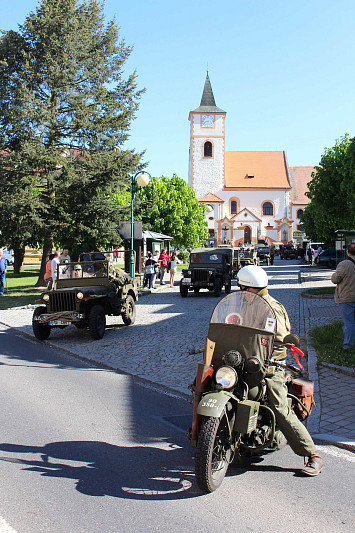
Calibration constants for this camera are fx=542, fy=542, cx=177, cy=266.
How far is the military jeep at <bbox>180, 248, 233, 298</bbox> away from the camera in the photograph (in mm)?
21125

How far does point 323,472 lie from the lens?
449 centimetres

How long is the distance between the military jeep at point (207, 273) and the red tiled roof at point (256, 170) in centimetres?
7544

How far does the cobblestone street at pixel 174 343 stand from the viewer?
6452mm

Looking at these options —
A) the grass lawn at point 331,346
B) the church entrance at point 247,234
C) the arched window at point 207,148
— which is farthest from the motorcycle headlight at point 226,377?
the church entrance at point 247,234

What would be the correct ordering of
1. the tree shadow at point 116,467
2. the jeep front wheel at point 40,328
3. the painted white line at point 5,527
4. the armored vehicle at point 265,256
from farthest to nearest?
the armored vehicle at point 265,256 < the jeep front wheel at point 40,328 < the tree shadow at point 116,467 < the painted white line at point 5,527

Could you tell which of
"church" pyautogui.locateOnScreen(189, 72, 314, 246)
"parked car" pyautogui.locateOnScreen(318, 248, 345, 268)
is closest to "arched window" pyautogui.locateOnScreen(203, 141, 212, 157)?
"church" pyautogui.locateOnScreen(189, 72, 314, 246)

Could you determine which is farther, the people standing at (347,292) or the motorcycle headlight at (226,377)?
the people standing at (347,292)

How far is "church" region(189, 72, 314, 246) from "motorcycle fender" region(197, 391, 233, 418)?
8665 cm

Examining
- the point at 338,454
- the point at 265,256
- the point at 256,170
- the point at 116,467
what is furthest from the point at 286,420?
the point at 256,170

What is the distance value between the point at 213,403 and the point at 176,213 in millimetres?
48383

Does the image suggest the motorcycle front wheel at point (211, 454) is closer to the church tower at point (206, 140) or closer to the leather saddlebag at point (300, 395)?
the leather saddlebag at point (300, 395)

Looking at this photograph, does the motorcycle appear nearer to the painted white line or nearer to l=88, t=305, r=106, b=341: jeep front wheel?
the painted white line

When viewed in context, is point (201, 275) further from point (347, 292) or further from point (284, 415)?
point (284, 415)

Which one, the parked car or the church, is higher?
the church
